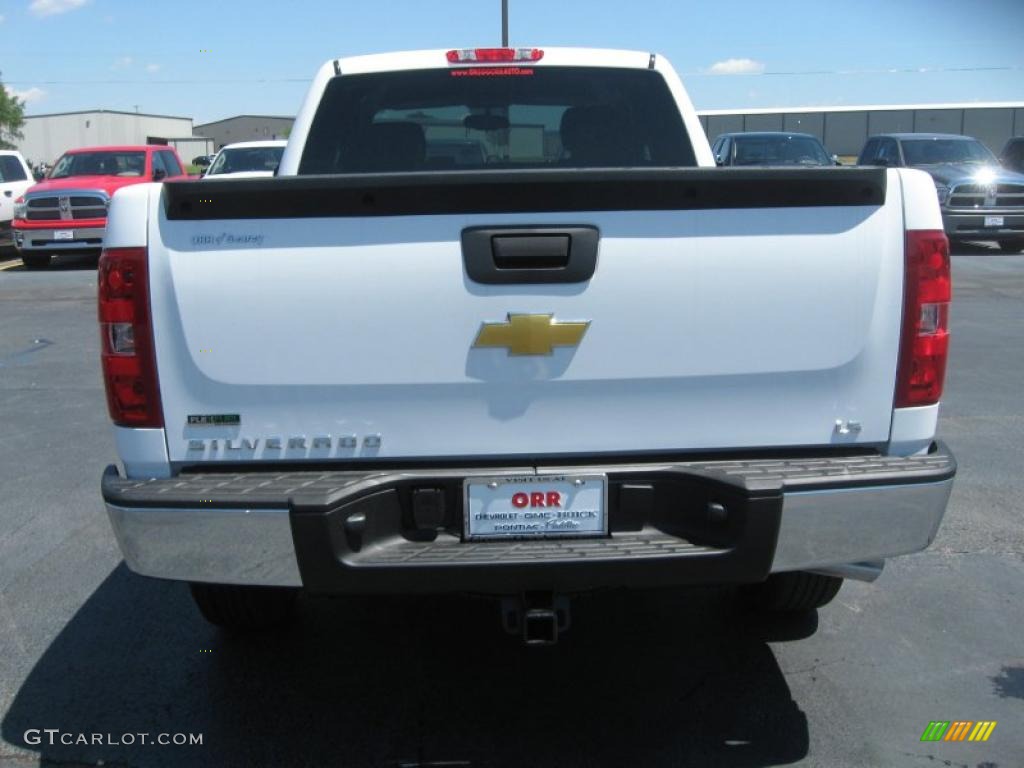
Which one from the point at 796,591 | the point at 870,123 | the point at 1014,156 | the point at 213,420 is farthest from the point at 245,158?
the point at 870,123

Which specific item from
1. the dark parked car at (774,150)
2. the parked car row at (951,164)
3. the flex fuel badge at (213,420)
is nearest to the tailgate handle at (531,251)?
the flex fuel badge at (213,420)

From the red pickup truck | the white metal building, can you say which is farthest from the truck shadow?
the white metal building

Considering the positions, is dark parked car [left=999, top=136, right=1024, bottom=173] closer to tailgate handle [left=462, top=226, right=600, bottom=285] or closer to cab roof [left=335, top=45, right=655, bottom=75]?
cab roof [left=335, top=45, right=655, bottom=75]

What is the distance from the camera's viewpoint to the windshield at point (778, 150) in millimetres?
18125

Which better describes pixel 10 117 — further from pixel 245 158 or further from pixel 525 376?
pixel 525 376

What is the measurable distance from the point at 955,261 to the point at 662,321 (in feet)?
49.5

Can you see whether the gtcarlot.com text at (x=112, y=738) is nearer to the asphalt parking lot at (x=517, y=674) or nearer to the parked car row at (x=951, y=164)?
the asphalt parking lot at (x=517, y=674)

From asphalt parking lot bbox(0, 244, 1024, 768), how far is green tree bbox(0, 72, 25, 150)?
266 feet

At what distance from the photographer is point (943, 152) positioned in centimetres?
1831

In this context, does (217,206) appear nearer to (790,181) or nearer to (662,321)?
(662,321)

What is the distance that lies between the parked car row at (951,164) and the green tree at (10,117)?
7071 cm

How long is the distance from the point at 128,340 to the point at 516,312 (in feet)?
3.39

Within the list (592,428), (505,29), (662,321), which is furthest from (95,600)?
(505,29)

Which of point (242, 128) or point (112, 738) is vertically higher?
point (242, 128)
